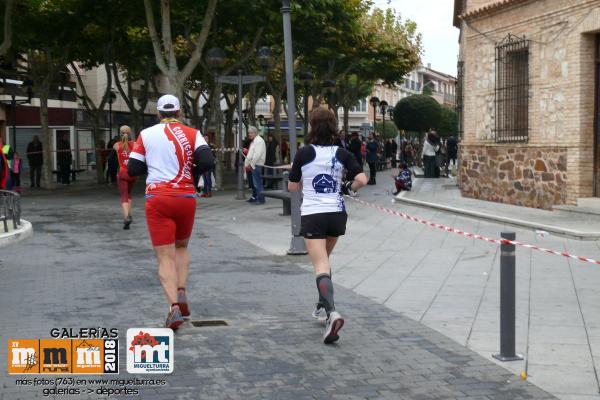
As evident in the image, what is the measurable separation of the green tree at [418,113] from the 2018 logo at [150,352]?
37685 mm

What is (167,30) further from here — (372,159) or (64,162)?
(64,162)

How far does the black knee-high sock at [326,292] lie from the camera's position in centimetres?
687

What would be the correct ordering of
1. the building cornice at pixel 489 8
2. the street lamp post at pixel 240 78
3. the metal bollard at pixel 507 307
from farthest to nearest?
the street lamp post at pixel 240 78 < the building cornice at pixel 489 8 < the metal bollard at pixel 507 307

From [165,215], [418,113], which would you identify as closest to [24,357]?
[165,215]

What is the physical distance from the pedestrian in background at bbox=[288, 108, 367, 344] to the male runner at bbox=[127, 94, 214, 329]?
0.80m

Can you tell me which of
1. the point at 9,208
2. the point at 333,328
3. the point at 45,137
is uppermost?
the point at 45,137

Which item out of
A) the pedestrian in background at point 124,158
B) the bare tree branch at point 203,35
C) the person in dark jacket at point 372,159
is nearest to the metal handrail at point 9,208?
the pedestrian in background at point 124,158

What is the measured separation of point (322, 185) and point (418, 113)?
36484 millimetres

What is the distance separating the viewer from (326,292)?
690 centimetres

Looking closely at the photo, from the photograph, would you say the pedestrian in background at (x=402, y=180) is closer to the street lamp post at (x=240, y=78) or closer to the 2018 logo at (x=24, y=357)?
the street lamp post at (x=240, y=78)

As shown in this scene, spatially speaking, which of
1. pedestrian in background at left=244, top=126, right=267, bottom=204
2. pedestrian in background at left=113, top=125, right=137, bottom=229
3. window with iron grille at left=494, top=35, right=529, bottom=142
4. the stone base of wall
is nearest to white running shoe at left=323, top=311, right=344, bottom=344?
pedestrian in background at left=113, top=125, right=137, bottom=229

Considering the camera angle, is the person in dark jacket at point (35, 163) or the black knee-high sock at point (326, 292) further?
the person in dark jacket at point (35, 163)

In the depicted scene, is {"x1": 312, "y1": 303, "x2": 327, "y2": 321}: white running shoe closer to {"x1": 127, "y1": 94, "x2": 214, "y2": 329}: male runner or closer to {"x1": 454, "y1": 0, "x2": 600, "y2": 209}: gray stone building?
{"x1": 127, "y1": 94, "x2": 214, "y2": 329}: male runner

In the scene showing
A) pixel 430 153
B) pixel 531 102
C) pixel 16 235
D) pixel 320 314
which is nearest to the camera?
pixel 320 314
